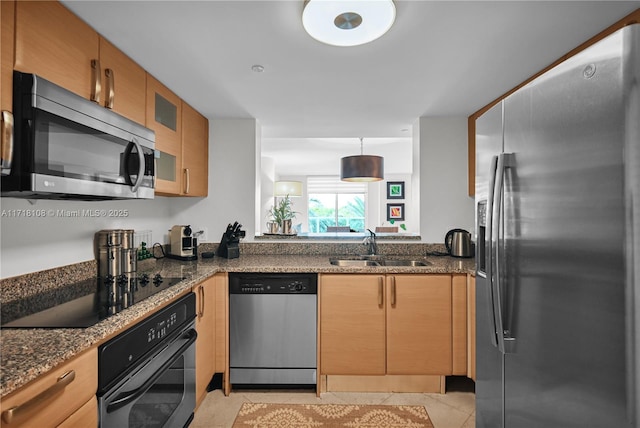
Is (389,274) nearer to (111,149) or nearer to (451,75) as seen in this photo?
(451,75)

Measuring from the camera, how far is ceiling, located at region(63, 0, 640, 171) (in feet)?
4.59

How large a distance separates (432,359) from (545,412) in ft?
4.46

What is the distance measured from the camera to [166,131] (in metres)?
2.24

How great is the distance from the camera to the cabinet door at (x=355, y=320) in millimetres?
2297

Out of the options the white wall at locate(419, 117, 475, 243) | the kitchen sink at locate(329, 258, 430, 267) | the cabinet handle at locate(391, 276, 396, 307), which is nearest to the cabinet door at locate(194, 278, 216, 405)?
the kitchen sink at locate(329, 258, 430, 267)

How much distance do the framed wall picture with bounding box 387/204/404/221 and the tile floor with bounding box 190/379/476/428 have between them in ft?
19.2

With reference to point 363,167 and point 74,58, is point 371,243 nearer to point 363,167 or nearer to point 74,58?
point 363,167

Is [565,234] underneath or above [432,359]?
above

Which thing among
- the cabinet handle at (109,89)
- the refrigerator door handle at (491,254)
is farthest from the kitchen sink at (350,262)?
the cabinet handle at (109,89)

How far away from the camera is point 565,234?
902 mm

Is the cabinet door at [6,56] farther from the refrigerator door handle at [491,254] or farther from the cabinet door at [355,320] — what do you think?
the cabinet door at [355,320]

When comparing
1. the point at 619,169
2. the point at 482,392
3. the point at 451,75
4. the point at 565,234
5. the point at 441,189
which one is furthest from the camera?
the point at 441,189

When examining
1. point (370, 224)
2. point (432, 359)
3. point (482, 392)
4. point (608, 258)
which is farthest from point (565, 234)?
point (370, 224)

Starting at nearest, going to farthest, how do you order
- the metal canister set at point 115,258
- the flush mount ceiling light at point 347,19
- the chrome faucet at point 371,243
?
the flush mount ceiling light at point 347,19 < the metal canister set at point 115,258 < the chrome faucet at point 371,243
